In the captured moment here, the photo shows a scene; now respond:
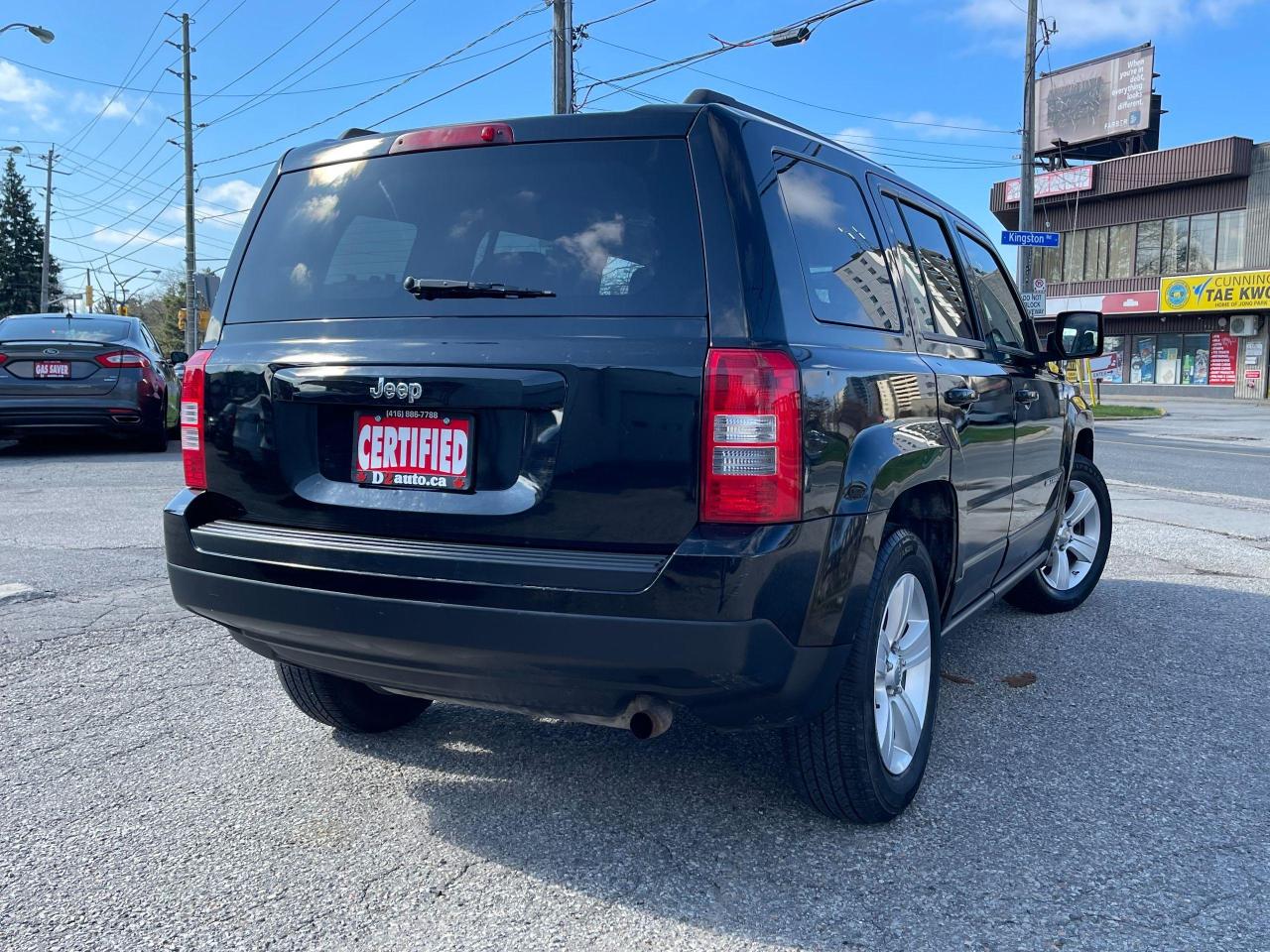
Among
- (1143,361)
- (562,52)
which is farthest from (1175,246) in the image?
(562,52)

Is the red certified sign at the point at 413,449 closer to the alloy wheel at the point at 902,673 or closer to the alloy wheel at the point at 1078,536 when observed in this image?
the alloy wheel at the point at 902,673

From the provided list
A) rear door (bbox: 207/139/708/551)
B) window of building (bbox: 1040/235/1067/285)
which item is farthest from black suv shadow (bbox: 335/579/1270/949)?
window of building (bbox: 1040/235/1067/285)

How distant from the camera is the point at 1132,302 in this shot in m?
41.6

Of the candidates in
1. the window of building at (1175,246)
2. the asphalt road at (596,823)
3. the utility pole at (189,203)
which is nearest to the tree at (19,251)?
the utility pole at (189,203)

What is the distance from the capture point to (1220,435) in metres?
21.2

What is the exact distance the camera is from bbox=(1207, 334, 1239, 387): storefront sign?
39.1m

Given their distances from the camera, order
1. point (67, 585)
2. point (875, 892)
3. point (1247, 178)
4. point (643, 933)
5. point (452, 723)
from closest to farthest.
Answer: point (643, 933) < point (875, 892) < point (452, 723) < point (67, 585) < point (1247, 178)

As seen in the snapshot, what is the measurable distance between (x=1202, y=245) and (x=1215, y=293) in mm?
2472

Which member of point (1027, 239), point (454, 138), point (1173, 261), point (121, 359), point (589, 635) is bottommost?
point (589, 635)

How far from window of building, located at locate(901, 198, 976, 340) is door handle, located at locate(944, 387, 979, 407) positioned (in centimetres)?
22

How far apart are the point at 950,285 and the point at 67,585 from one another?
179 inches

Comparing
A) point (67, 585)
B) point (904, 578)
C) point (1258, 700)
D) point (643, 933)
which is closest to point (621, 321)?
point (904, 578)

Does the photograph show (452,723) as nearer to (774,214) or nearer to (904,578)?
(904,578)

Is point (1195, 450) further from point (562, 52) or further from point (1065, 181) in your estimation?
point (1065, 181)
